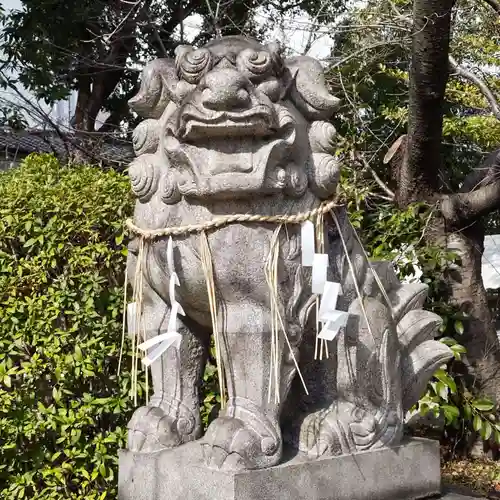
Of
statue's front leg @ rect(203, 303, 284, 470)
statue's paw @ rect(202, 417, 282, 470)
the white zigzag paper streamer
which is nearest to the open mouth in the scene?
the white zigzag paper streamer

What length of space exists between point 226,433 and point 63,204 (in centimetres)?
182

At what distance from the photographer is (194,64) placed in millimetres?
2412

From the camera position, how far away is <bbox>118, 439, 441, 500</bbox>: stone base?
7.43ft

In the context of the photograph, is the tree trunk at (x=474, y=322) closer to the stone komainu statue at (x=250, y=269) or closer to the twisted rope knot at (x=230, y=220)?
the stone komainu statue at (x=250, y=269)

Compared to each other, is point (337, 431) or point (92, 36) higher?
point (92, 36)

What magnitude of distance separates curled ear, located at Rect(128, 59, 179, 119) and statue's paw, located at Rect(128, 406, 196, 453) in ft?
3.23

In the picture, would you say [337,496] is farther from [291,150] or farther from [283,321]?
[291,150]

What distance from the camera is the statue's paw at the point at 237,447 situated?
7.40ft

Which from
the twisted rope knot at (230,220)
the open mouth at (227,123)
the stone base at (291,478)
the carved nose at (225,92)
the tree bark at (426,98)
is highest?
the tree bark at (426,98)

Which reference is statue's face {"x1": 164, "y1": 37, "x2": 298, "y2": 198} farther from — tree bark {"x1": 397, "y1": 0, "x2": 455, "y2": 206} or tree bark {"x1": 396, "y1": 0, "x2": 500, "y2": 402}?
tree bark {"x1": 396, "y1": 0, "x2": 500, "y2": 402}

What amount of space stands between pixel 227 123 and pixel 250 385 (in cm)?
78

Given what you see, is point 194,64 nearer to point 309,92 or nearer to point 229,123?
point 229,123

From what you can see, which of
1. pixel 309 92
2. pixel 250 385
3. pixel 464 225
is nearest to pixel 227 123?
pixel 309 92

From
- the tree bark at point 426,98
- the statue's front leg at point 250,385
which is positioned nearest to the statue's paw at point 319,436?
the statue's front leg at point 250,385
